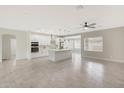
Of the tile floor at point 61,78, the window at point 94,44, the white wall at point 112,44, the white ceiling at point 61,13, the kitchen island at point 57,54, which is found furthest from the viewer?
the window at point 94,44

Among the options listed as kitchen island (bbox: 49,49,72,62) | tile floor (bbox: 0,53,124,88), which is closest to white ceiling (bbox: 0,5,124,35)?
tile floor (bbox: 0,53,124,88)

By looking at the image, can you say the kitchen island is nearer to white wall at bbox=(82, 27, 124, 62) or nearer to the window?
the window

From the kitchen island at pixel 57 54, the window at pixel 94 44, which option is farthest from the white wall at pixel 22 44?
the window at pixel 94 44

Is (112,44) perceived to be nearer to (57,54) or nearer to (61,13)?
(57,54)

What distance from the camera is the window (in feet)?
25.9

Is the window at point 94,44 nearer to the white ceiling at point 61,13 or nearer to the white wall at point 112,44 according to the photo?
the white wall at point 112,44

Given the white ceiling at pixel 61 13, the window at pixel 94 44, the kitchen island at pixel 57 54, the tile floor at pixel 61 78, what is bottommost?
the tile floor at pixel 61 78

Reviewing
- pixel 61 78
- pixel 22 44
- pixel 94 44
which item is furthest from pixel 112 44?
pixel 22 44

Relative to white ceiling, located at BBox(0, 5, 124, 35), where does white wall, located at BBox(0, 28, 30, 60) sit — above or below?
below

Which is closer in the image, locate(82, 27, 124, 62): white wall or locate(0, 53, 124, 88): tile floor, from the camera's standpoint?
locate(0, 53, 124, 88): tile floor

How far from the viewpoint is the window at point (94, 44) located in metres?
7.89

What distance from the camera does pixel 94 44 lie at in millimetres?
8352
